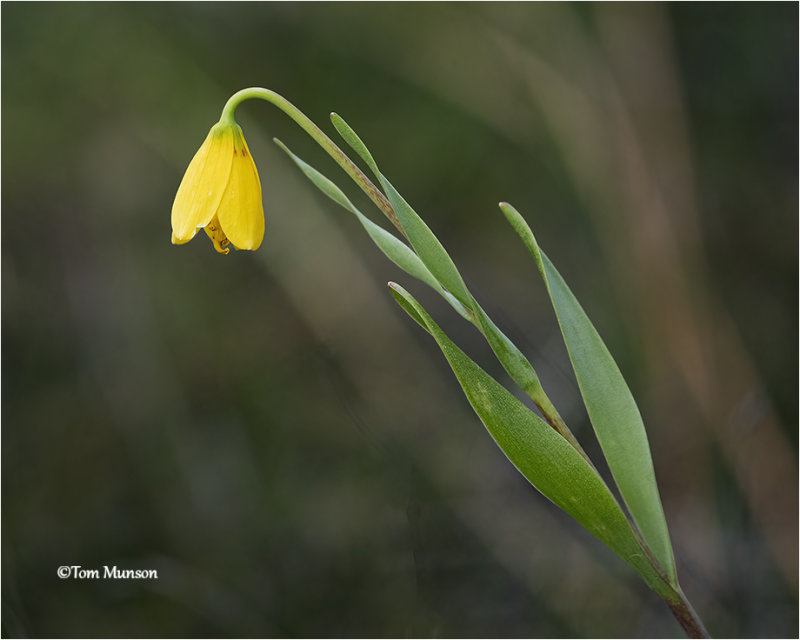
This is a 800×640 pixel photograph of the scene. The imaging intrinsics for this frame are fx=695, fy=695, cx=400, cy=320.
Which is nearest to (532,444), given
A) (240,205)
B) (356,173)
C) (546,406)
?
(546,406)

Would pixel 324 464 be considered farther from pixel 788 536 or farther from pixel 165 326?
pixel 788 536

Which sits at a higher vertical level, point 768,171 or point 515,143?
point 515,143

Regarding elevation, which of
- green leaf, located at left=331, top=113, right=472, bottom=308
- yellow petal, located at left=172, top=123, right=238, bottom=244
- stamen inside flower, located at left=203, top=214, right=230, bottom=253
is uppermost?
yellow petal, located at left=172, top=123, right=238, bottom=244

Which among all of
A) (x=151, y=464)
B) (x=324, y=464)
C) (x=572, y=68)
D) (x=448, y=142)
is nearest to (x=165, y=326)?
(x=151, y=464)

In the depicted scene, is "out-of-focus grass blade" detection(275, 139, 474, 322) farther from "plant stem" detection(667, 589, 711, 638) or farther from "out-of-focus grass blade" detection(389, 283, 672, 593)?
"plant stem" detection(667, 589, 711, 638)

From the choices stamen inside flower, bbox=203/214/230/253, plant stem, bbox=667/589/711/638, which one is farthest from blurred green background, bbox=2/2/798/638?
stamen inside flower, bbox=203/214/230/253

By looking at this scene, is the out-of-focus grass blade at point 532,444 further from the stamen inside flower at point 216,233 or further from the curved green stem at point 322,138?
the stamen inside flower at point 216,233
